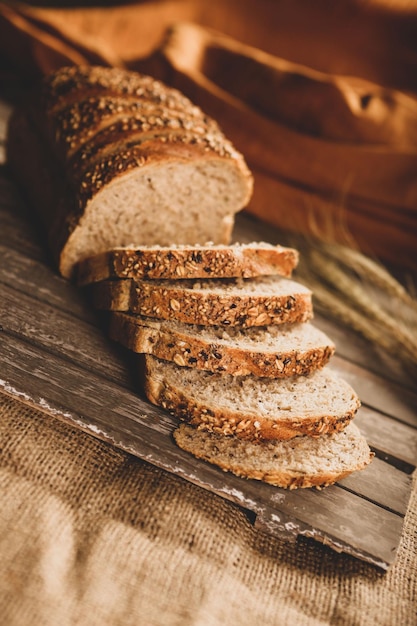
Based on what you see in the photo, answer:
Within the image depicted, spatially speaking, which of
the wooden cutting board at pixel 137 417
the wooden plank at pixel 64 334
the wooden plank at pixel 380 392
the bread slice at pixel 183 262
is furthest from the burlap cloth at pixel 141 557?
the bread slice at pixel 183 262

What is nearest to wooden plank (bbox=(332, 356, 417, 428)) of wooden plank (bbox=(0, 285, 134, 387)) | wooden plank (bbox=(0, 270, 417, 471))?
wooden plank (bbox=(0, 270, 417, 471))

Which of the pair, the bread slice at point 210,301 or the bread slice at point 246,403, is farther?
the bread slice at point 210,301

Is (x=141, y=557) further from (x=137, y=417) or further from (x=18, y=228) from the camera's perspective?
(x=18, y=228)

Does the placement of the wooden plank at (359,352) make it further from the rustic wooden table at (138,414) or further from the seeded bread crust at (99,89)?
the seeded bread crust at (99,89)

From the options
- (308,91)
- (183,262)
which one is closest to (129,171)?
(183,262)

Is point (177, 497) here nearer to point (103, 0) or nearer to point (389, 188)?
→ point (389, 188)

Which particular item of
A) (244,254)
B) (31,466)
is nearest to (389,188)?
(244,254)

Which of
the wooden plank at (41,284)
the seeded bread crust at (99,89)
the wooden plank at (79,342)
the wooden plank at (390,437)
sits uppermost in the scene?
the seeded bread crust at (99,89)
